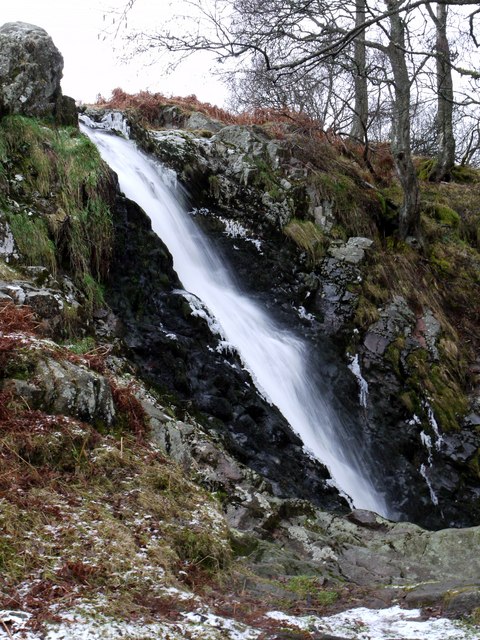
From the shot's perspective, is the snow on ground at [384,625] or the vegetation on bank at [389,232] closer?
the snow on ground at [384,625]

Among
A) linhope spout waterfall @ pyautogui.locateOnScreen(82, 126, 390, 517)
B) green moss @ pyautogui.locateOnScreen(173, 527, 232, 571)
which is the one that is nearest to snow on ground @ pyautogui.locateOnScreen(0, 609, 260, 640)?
green moss @ pyautogui.locateOnScreen(173, 527, 232, 571)

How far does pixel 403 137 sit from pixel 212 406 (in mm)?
6760

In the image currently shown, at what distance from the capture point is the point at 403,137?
10484mm

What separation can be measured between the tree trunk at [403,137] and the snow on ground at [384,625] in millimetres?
8921

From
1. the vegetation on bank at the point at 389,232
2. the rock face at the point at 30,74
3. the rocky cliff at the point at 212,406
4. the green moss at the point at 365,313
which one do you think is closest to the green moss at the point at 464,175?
the vegetation on bank at the point at 389,232

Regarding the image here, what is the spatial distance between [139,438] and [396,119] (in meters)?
8.54

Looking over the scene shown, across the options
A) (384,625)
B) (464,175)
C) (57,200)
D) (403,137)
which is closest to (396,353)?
(403,137)

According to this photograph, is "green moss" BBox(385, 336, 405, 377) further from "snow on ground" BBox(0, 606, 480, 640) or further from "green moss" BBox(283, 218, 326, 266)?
"snow on ground" BBox(0, 606, 480, 640)

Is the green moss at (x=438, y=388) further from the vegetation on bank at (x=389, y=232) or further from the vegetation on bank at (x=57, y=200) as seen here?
the vegetation on bank at (x=57, y=200)

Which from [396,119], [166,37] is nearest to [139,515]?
[166,37]

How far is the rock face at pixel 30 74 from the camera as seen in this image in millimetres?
7039

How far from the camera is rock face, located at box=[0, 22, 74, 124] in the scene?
7039 millimetres

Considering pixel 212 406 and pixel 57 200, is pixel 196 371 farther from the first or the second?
pixel 57 200

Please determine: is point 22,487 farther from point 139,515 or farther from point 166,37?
point 166,37
